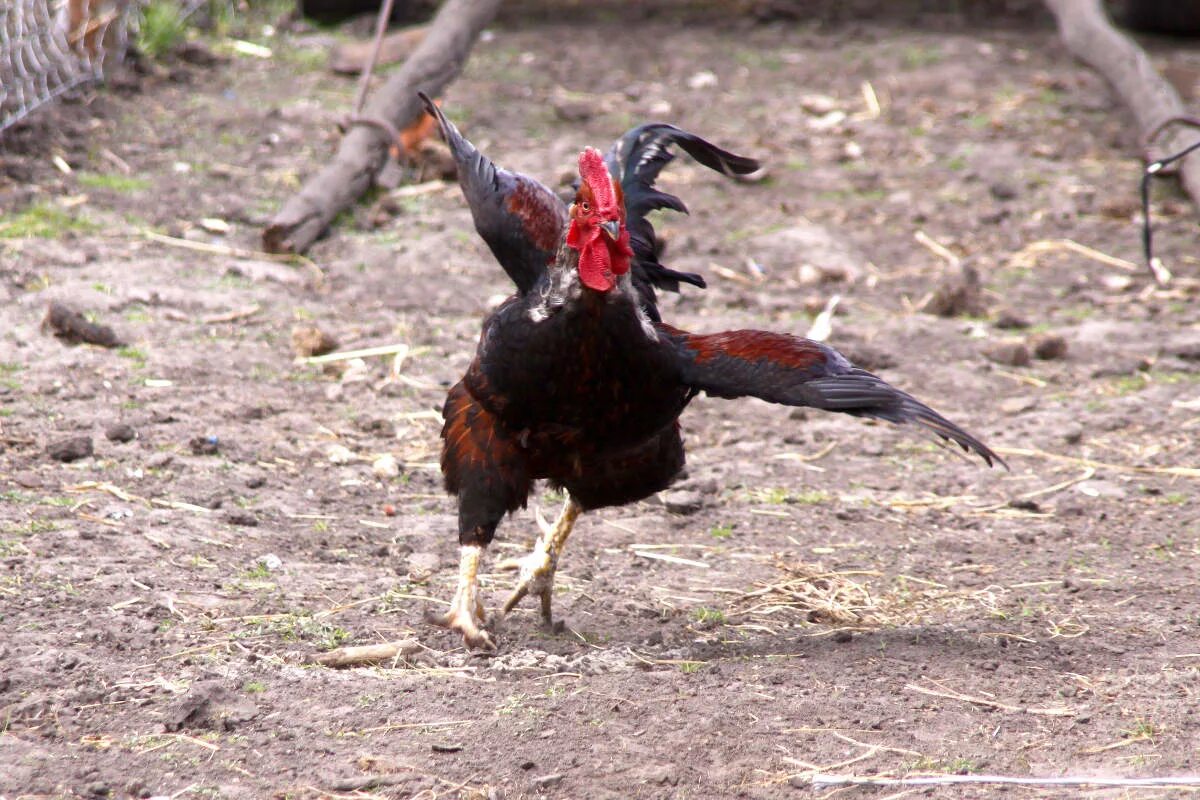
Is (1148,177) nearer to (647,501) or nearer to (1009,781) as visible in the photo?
(647,501)

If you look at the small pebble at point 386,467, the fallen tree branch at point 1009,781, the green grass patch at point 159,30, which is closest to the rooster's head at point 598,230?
the fallen tree branch at point 1009,781

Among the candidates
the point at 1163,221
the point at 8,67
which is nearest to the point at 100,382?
the point at 8,67

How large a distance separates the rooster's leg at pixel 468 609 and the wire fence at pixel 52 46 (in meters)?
4.73

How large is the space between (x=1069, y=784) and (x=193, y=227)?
5.56 metres

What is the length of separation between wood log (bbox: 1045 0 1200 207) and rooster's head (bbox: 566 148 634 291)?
517cm

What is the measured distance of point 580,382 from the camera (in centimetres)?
347

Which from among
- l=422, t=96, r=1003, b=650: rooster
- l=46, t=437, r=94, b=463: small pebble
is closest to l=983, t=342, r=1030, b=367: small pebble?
l=422, t=96, r=1003, b=650: rooster

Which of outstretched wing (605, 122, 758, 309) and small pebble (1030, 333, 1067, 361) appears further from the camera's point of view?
small pebble (1030, 333, 1067, 361)

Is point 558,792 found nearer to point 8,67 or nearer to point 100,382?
point 100,382

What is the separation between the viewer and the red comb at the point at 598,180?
3436mm

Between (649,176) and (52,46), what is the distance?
4.74 meters

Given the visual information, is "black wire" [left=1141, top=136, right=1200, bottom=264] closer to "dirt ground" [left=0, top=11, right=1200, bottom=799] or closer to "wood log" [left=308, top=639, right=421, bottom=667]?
"dirt ground" [left=0, top=11, right=1200, bottom=799]

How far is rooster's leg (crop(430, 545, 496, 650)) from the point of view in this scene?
12.4 feet

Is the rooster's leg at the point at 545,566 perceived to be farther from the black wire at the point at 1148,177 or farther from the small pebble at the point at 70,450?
the black wire at the point at 1148,177
